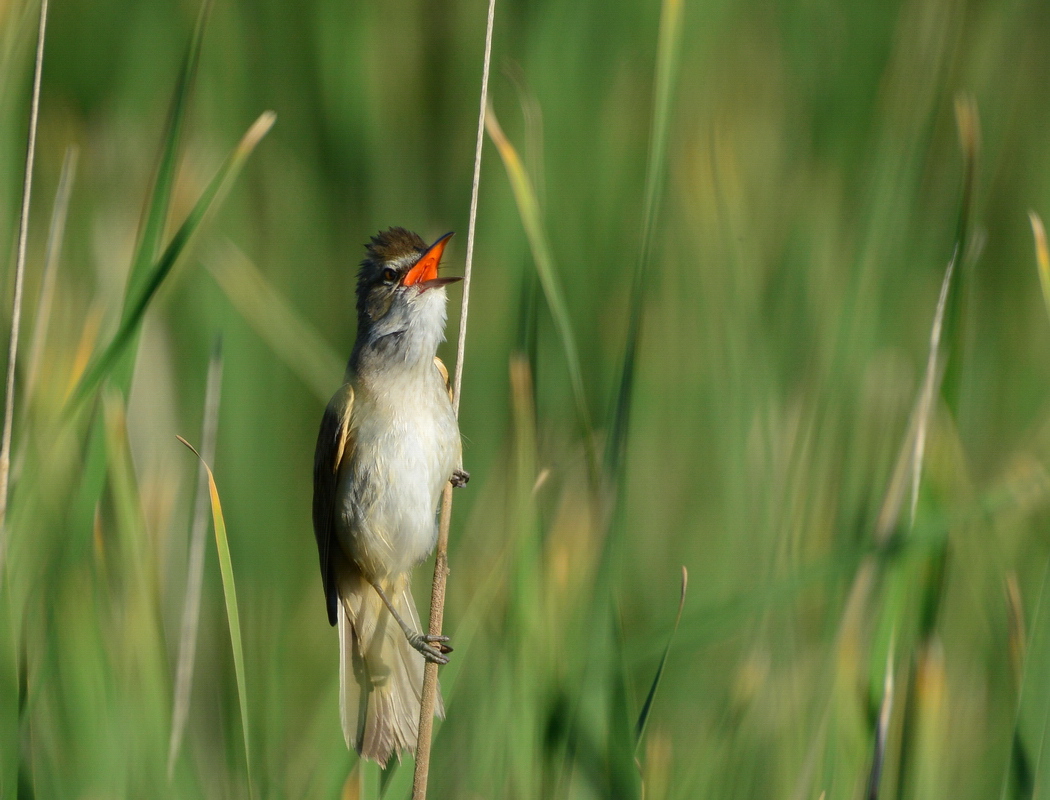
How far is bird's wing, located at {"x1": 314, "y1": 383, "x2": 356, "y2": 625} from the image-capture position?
245 centimetres

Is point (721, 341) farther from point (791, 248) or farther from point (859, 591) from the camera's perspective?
point (859, 591)

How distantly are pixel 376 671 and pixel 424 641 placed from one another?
36cm

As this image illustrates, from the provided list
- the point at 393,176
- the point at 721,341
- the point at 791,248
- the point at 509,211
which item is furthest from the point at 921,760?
the point at 393,176

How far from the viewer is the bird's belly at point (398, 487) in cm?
238

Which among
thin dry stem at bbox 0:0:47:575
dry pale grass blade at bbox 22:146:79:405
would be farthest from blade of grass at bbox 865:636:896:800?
dry pale grass blade at bbox 22:146:79:405

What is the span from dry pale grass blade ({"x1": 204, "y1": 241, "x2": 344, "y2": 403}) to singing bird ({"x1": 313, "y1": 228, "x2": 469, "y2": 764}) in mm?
212

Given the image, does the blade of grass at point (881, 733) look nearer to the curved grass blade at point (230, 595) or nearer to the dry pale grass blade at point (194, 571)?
the curved grass blade at point (230, 595)

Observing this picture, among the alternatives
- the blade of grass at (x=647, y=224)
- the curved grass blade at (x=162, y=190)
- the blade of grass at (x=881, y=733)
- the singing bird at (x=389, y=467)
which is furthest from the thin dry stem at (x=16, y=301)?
the blade of grass at (x=881, y=733)

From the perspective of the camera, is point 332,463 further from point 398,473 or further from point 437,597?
point 437,597

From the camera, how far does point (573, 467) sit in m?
2.98

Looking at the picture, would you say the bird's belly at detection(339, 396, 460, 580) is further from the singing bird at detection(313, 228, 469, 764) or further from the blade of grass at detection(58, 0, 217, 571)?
the blade of grass at detection(58, 0, 217, 571)

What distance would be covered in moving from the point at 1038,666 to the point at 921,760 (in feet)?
0.95

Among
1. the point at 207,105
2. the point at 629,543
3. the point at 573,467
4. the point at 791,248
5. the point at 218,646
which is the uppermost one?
the point at 207,105

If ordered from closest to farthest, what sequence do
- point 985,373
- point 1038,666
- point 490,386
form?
point 1038,666, point 490,386, point 985,373
